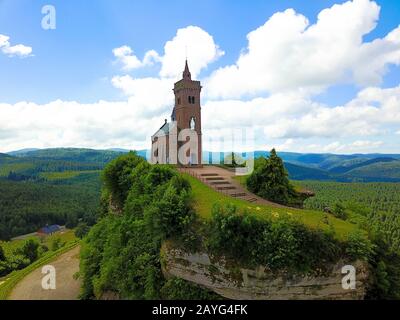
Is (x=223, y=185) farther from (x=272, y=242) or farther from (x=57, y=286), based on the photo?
(x=57, y=286)

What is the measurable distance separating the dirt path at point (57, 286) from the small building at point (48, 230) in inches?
3329

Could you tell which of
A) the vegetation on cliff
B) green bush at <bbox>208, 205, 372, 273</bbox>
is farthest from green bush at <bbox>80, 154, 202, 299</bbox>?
green bush at <bbox>208, 205, 372, 273</bbox>

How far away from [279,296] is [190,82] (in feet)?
107

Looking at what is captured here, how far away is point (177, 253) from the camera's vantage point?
75.7 feet

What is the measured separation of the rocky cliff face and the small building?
117 meters

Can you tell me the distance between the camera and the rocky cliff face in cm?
2038

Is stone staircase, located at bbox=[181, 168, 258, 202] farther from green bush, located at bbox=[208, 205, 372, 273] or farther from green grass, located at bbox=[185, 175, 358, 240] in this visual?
green bush, located at bbox=[208, 205, 372, 273]

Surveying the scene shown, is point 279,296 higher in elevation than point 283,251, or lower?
lower

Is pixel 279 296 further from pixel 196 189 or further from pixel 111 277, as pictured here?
pixel 111 277

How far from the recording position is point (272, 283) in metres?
20.4

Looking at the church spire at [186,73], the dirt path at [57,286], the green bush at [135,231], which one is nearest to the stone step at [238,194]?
→ the green bush at [135,231]

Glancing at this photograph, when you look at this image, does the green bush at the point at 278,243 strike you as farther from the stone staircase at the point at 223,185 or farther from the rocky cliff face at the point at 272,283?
the stone staircase at the point at 223,185

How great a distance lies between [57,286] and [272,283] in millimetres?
28217
